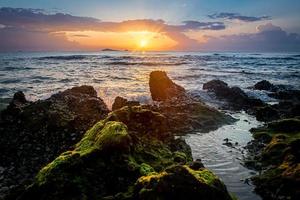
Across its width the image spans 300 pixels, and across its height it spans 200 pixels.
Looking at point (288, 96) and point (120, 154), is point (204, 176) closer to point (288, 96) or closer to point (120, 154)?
point (120, 154)

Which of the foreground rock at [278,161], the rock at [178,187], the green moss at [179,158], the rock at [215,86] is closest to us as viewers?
the rock at [178,187]

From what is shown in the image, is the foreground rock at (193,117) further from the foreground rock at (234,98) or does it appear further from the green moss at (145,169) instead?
the green moss at (145,169)

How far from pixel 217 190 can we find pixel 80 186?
2.53 metres

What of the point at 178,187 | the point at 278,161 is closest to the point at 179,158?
the point at 178,187

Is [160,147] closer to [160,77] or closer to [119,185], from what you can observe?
[119,185]

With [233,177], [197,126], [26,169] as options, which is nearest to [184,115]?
[197,126]

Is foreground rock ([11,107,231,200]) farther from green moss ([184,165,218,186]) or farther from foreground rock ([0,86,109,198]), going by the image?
foreground rock ([0,86,109,198])

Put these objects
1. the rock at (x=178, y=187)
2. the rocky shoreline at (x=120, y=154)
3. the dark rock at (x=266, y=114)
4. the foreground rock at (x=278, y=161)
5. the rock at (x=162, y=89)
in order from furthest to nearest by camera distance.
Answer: the rock at (x=162, y=89) → the dark rock at (x=266, y=114) → the foreground rock at (x=278, y=161) → the rocky shoreline at (x=120, y=154) → the rock at (x=178, y=187)

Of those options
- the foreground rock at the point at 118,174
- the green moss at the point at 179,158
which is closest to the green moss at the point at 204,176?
the foreground rock at the point at 118,174

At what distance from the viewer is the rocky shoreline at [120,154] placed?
21.0 ft

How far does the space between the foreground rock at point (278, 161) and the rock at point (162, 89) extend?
1125cm

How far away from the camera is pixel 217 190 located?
6.20 meters

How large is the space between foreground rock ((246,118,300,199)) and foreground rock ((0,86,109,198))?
596cm

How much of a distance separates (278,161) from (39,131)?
26.4 ft
